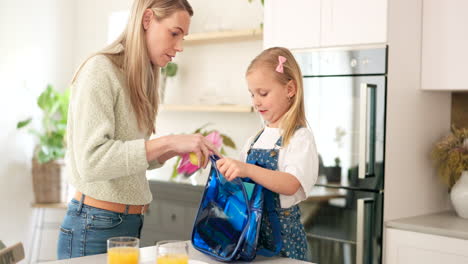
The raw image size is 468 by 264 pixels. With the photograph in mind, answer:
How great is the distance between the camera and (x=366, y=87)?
2.78 metres

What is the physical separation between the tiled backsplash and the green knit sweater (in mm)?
1982

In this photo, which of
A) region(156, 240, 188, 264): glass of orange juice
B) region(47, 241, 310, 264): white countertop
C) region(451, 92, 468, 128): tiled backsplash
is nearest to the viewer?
region(156, 240, 188, 264): glass of orange juice

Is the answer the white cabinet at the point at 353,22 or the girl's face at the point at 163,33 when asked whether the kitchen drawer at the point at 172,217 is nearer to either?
the white cabinet at the point at 353,22

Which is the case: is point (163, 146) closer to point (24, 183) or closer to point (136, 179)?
point (136, 179)

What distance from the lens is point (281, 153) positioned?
1.91 m

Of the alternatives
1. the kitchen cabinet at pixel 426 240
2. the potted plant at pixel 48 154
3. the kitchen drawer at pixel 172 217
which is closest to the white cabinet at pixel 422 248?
the kitchen cabinet at pixel 426 240

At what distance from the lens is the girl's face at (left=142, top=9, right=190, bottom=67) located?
1.93 m

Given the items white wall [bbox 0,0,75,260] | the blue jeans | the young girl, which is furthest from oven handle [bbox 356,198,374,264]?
white wall [bbox 0,0,75,260]

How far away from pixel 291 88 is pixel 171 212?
1814 mm

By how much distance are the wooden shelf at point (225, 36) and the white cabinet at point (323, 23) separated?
1.06 feet

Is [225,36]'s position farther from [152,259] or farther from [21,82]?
[152,259]

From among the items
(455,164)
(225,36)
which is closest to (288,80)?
(455,164)

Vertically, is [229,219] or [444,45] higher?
[444,45]

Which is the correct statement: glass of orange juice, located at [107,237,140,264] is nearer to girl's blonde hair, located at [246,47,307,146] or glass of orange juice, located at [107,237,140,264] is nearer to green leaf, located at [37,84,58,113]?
girl's blonde hair, located at [246,47,307,146]
